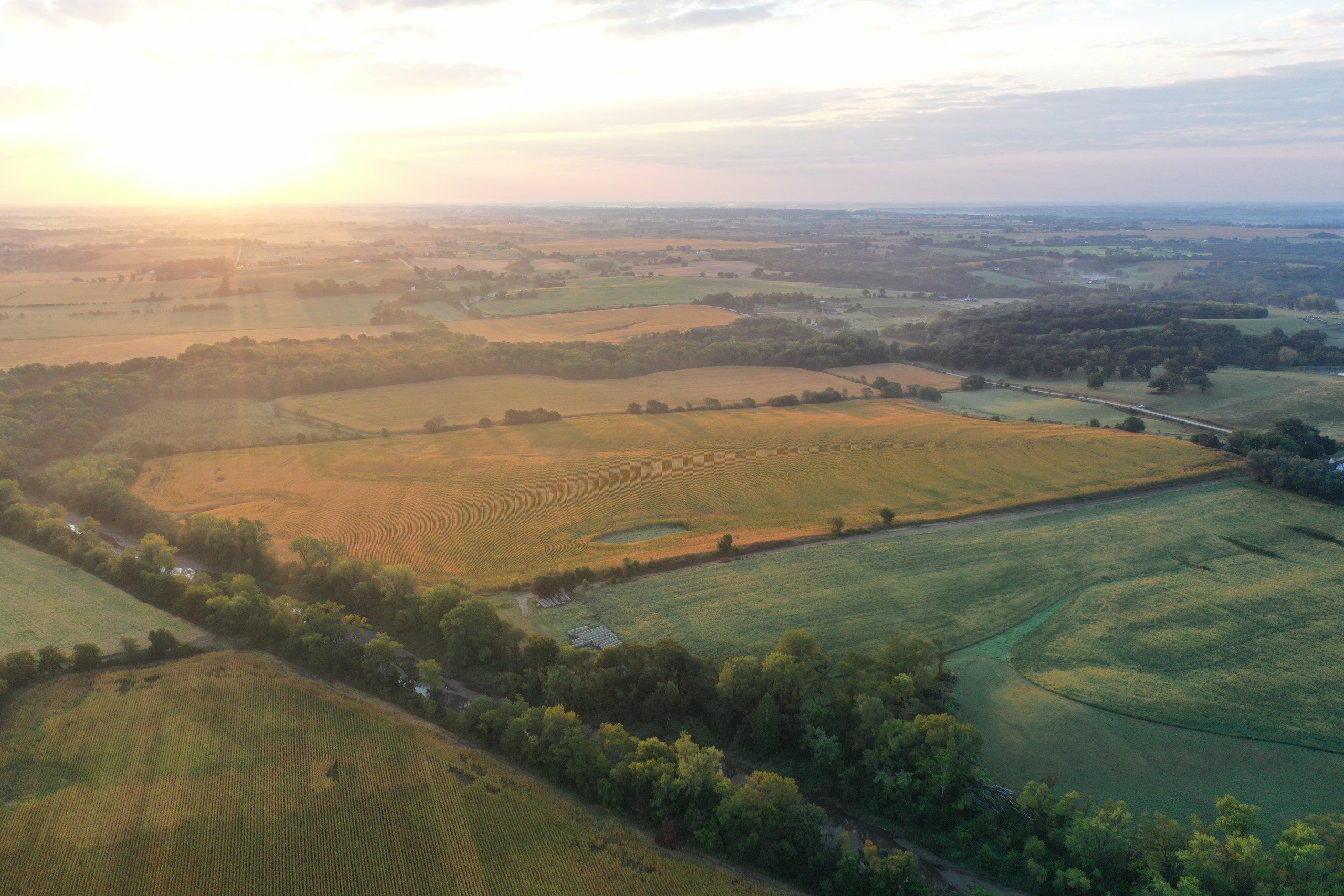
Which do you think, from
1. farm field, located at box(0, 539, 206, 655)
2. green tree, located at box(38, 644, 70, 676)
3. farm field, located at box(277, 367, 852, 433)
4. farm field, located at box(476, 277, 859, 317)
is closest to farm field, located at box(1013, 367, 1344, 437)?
farm field, located at box(277, 367, 852, 433)

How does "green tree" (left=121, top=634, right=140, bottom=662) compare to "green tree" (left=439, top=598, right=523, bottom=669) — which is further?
"green tree" (left=439, top=598, right=523, bottom=669)

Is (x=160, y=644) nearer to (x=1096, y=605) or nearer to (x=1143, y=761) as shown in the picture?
(x=1143, y=761)

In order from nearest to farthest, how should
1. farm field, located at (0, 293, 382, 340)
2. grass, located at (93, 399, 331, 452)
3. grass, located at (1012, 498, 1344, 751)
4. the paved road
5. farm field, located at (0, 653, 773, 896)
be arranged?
1. farm field, located at (0, 653, 773, 896)
2. grass, located at (1012, 498, 1344, 751)
3. grass, located at (93, 399, 331, 452)
4. the paved road
5. farm field, located at (0, 293, 382, 340)

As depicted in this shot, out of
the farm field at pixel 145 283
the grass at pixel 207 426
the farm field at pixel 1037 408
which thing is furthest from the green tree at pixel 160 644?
the farm field at pixel 145 283

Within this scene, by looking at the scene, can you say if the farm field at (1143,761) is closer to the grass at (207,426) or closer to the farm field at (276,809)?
the farm field at (276,809)

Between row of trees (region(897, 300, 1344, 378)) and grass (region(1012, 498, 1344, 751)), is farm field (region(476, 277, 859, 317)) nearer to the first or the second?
row of trees (region(897, 300, 1344, 378))
